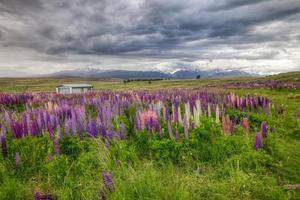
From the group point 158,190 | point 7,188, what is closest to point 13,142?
point 7,188

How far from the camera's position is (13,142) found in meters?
6.39

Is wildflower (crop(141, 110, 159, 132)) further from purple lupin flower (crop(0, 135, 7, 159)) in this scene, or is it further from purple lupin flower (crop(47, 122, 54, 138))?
purple lupin flower (crop(0, 135, 7, 159))

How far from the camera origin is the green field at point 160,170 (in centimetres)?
480

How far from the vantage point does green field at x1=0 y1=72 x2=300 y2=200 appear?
4805 mm

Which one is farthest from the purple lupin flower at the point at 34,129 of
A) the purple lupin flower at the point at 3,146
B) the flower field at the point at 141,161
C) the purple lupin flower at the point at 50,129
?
the purple lupin flower at the point at 3,146

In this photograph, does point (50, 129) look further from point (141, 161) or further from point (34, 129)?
point (141, 161)

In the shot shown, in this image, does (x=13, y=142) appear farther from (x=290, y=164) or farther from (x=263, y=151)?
(x=290, y=164)

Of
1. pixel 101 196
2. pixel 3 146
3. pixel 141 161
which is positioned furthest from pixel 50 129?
pixel 101 196

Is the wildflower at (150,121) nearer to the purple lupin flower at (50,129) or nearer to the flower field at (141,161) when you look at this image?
the flower field at (141,161)

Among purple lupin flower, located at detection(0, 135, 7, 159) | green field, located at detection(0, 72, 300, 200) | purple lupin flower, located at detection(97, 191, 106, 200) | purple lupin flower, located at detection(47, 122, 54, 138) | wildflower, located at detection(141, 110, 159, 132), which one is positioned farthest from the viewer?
wildflower, located at detection(141, 110, 159, 132)

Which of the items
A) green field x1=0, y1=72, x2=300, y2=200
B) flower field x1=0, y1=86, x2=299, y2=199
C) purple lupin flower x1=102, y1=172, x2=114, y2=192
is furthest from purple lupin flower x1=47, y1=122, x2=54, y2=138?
purple lupin flower x1=102, y1=172, x2=114, y2=192

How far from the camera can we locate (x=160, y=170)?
Answer: 5.61 metres

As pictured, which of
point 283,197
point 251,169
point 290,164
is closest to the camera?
point 283,197

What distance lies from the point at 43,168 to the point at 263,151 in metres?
4.36
